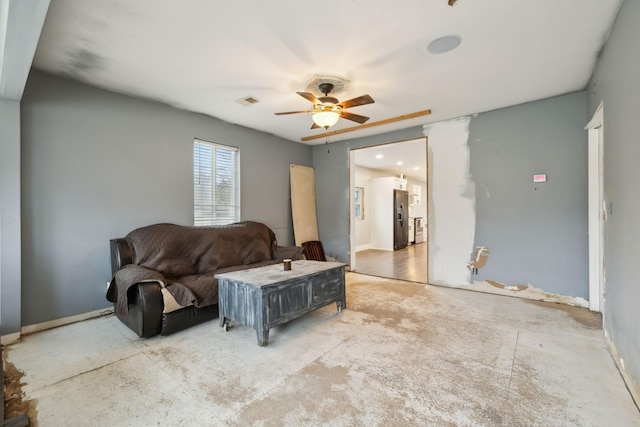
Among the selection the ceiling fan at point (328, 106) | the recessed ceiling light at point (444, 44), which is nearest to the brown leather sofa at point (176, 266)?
the ceiling fan at point (328, 106)

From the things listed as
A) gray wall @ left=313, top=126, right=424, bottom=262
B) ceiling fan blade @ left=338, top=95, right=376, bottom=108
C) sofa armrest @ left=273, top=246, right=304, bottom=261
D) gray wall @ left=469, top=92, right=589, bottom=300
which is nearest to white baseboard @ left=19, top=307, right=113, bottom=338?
sofa armrest @ left=273, top=246, right=304, bottom=261

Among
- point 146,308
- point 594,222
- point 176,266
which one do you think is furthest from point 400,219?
point 146,308

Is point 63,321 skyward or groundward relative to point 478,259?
groundward

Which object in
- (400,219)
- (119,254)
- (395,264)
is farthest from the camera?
(400,219)

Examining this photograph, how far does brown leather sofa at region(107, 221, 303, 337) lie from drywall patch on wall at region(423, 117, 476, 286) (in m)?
2.26

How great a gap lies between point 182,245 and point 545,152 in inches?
194

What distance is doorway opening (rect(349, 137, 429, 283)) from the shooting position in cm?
682

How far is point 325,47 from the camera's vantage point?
254 cm

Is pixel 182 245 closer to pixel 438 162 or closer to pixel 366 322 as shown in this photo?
pixel 366 322

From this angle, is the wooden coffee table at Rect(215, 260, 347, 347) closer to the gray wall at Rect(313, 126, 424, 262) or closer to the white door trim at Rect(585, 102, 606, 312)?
the gray wall at Rect(313, 126, 424, 262)

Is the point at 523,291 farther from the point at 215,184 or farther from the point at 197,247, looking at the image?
the point at 215,184

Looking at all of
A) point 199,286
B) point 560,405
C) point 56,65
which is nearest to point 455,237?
point 560,405

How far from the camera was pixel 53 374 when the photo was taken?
6.91ft

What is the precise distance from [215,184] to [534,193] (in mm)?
4665
